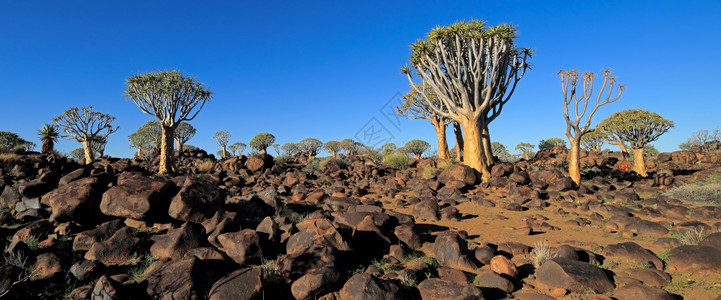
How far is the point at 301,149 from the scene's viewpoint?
49719 millimetres

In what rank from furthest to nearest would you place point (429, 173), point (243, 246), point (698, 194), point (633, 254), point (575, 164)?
point (429, 173), point (575, 164), point (698, 194), point (633, 254), point (243, 246)

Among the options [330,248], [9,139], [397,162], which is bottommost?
→ [330,248]

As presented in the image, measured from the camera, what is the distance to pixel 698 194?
10.6 meters

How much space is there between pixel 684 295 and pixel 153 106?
859 inches

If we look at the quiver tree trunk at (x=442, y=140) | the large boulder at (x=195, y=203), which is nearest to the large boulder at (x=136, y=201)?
the large boulder at (x=195, y=203)

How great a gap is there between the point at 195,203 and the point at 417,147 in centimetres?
3745

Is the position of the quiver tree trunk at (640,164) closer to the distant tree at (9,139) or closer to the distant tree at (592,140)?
the distant tree at (592,140)

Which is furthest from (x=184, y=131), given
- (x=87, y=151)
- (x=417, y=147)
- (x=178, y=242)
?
(x=178, y=242)

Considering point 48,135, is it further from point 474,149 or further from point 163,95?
point 474,149

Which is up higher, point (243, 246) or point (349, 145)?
point (349, 145)

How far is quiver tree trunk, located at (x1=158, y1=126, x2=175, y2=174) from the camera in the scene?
1881 cm

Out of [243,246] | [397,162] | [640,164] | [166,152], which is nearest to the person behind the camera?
[243,246]

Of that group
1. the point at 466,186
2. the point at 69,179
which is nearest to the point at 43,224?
the point at 69,179

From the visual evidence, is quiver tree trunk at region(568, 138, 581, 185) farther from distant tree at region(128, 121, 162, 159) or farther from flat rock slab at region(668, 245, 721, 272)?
distant tree at region(128, 121, 162, 159)
